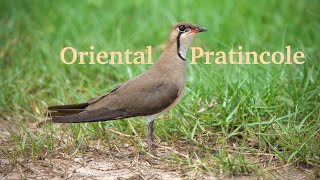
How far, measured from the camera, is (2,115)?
5449 mm

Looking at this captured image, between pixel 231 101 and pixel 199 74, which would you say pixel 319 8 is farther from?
pixel 231 101

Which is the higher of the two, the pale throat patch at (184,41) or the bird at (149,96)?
the pale throat patch at (184,41)

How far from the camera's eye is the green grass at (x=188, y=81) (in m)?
4.40

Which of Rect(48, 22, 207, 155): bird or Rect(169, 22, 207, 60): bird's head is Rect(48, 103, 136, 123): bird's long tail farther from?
Rect(169, 22, 207, 60): bird's head

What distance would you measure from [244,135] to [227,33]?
280 cm

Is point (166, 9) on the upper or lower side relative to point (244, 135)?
upper

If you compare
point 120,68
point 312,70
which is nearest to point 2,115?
point 120,68

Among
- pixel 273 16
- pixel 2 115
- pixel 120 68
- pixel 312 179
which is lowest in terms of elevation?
pixel 312 179

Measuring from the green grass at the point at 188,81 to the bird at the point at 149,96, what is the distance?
0.27 metres

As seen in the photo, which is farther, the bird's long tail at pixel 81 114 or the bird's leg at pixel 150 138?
the bird's leg at pixel 150 138

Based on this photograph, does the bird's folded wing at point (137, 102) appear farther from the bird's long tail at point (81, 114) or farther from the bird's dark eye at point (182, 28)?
the bird's dark eye at point (182, 28)

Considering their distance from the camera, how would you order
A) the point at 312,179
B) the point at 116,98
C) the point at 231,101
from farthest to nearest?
1. the point at 231,101
2. the point at 116,98
3. the point at 312,179

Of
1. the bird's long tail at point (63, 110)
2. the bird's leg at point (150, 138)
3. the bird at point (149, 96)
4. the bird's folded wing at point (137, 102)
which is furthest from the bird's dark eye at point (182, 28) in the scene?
the bird's long tail at point (63, 110)

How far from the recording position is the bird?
Result: 425 centimetres
